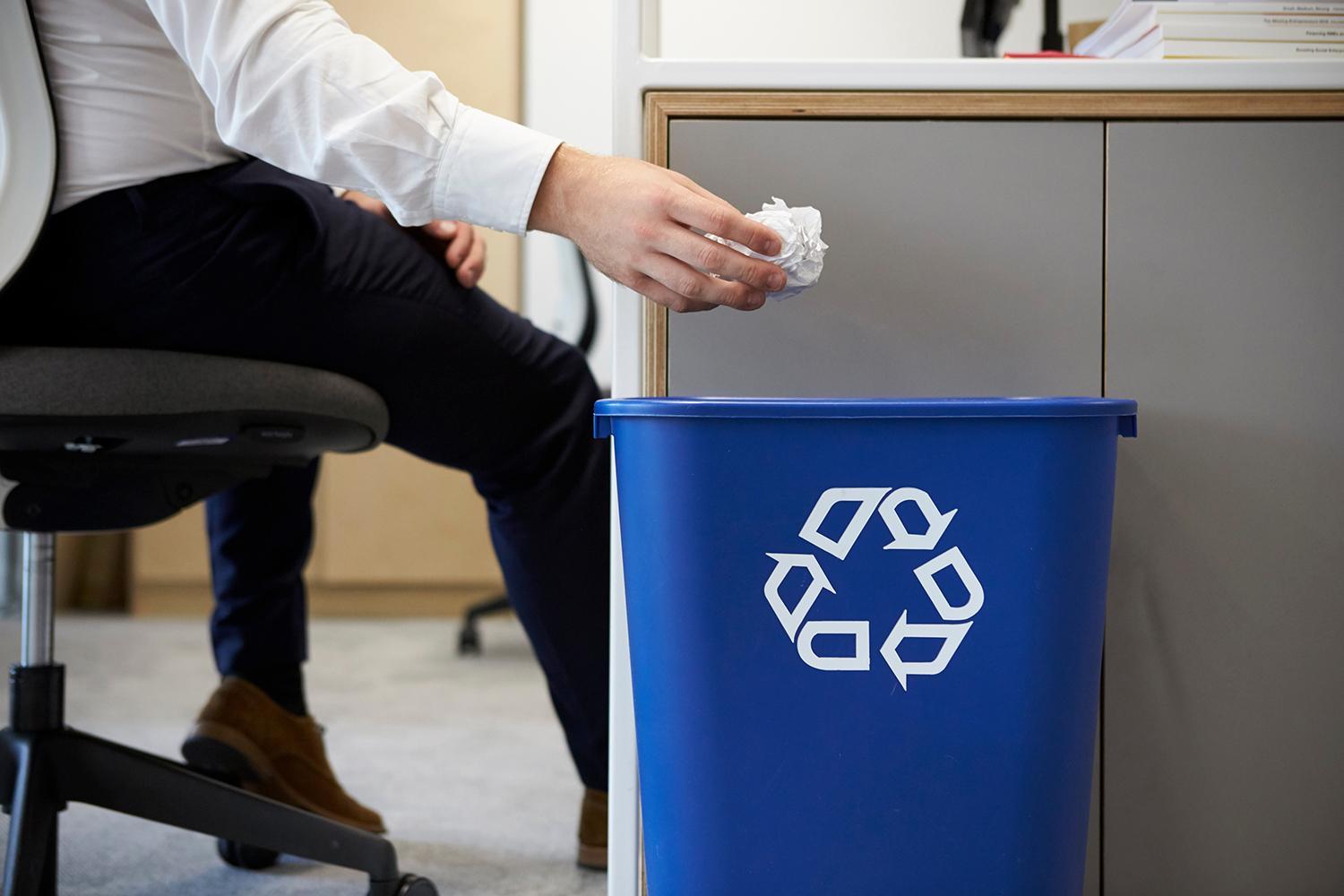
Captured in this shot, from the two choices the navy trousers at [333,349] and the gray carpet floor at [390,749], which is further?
the gray carpet floor at [390,749]

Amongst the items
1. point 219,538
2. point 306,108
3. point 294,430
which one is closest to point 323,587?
point 219,538

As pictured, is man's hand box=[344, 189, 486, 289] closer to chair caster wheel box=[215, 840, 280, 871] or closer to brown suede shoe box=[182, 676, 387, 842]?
brown suede shoe box=[182, 676, 387, 842]

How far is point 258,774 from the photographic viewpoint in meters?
1.24

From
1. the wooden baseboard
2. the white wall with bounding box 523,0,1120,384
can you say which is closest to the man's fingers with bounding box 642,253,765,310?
the white wall with bounding box 523,0,1120,384

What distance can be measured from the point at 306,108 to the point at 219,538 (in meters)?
0.66

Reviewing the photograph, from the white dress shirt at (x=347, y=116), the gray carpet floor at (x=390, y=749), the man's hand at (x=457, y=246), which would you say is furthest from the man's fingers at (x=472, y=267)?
the gray carpet floor at (x=390, y=749)

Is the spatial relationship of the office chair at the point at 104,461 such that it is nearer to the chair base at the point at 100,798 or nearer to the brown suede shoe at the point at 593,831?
the chair base at the point at 100,798

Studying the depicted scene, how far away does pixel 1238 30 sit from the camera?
102 centimetres

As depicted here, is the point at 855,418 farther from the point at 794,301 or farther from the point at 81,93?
the point at 81,93

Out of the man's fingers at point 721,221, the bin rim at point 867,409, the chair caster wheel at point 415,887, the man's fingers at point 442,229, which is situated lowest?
the chair caster wheel at point 415,887

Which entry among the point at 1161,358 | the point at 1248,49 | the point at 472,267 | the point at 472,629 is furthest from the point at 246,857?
the point at 472,629

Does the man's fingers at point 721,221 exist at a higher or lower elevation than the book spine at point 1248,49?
lower

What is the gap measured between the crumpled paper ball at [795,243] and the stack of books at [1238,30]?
1.32 ft

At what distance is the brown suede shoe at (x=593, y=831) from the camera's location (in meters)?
1.24
